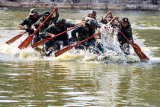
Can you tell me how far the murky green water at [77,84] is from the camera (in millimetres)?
10305

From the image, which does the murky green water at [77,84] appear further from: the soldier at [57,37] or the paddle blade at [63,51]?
the soldier at [57,37]

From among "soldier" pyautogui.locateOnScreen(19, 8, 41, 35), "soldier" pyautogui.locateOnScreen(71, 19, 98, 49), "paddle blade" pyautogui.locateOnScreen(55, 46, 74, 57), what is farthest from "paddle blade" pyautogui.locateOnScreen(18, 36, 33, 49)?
"paddle blade" pyautogui.locateOnScreen(55, 46, 74, 57)

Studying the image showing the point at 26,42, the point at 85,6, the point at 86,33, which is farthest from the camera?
the point at 85,6

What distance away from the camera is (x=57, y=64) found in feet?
52.7

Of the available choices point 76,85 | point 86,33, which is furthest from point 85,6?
point 76,85

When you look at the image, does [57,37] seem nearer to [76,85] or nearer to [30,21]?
[30,21]

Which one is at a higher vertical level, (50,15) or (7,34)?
(50,15)

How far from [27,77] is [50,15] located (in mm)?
5932

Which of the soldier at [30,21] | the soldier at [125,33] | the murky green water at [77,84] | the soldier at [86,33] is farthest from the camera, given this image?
the soldier at [30,21]

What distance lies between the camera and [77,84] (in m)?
12.3

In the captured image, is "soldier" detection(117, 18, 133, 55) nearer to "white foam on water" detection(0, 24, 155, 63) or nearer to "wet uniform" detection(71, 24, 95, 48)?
"white foam on water" detection(0, 24, 155, 63)

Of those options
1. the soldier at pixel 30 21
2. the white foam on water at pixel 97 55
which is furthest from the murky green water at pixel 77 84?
the soldier at pixel 30 21

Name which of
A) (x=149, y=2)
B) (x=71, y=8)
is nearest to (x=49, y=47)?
(x=71, y=8)

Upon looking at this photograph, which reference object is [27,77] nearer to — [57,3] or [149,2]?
[57,3]
